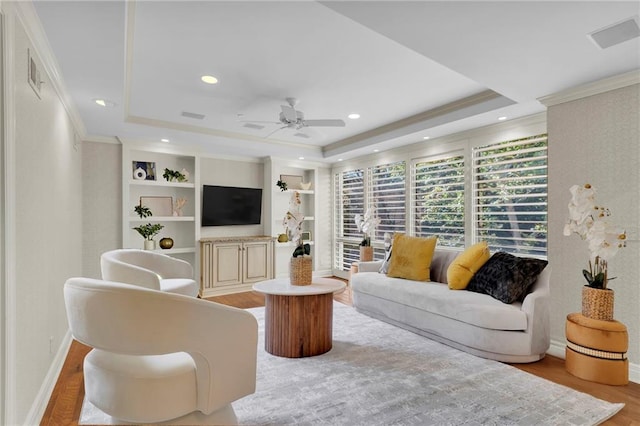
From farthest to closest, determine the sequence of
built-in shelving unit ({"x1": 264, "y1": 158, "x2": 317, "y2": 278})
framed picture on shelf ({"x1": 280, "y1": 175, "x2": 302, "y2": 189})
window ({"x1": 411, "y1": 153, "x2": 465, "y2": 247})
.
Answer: framed picture on shelf ({"x1": 280, "y1": 175, "x2": 302, "y2": 189}) < built-in shelving unit ({"x1": 264, "y1": 158, "x2": 317, "y2": 278}) < window ({"x1": 411, "y1": 153, "x2": 465, "y2": 247})

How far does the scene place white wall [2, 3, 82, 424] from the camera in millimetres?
1634

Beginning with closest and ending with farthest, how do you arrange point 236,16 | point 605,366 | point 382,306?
point 236,16
point 605,366
point 382,306

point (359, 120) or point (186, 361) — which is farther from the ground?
point (359, 120)

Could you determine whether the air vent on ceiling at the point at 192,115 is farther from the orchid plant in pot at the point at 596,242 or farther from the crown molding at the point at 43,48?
the orchid plant in pot at the point at 596,242

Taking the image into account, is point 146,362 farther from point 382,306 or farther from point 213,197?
point 213,197

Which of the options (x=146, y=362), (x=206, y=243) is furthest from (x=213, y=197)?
(x=146, y=362)

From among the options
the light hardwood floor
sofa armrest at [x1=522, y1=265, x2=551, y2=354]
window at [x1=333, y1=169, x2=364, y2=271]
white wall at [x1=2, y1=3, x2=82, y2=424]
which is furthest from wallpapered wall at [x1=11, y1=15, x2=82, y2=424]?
window at [x1=333, y1=169, x2=364, y2=271]

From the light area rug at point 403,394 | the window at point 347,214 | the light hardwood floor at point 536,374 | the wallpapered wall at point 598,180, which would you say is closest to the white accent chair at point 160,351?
the light area rug at point 403,394

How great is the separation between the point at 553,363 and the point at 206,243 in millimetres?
4618

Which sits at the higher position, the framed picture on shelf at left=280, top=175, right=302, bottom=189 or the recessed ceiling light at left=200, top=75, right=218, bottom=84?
the recessed ceiling light at left=200, top=75, right=218, bottom=84

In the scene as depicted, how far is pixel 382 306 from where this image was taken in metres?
3.86

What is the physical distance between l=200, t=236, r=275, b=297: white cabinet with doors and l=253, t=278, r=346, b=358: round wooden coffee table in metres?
2.63

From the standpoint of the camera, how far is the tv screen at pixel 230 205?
5.73m

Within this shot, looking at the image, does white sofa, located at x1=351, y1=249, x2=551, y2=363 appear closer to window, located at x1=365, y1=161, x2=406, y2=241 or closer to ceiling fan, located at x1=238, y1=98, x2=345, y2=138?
window, located at x1=365, y1=161, x2=406, y2=241
